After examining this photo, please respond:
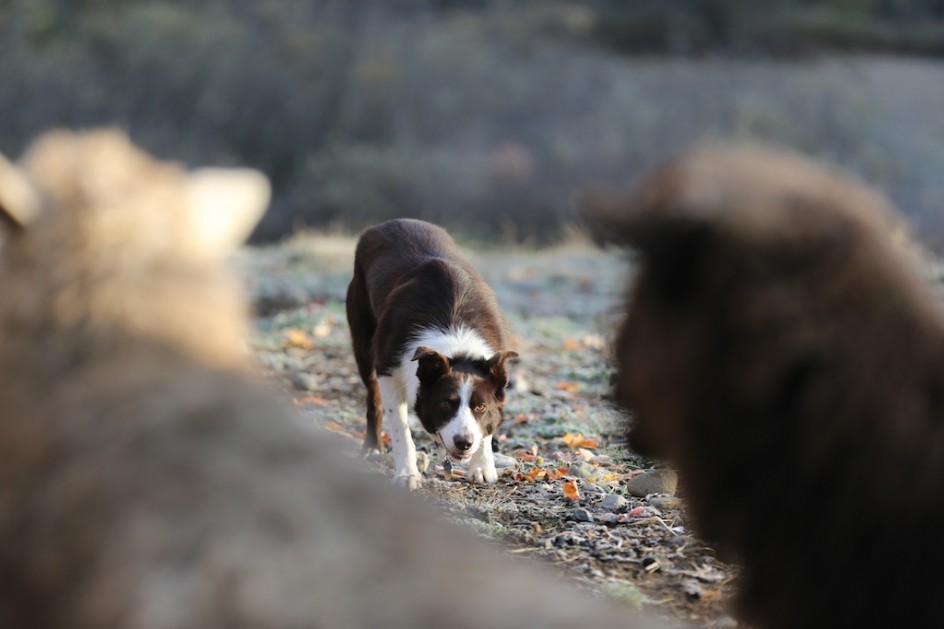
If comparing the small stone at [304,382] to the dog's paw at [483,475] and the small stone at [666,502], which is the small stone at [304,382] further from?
the small stone at [666,502]

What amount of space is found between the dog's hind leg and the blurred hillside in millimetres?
19068

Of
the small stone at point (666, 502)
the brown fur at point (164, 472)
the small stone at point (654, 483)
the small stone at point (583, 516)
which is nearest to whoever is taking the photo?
the brown fur at point (164, 472)

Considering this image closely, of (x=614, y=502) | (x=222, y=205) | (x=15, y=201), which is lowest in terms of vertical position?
(x=15, y=201)

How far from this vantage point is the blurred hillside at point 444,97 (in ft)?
101

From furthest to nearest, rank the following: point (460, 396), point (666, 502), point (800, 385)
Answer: point (460, 396) → point (666, 502) → point (800, 385)

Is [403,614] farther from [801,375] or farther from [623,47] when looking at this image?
[623,47]

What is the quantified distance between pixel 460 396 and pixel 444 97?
30168mm

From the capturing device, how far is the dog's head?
6.68 m

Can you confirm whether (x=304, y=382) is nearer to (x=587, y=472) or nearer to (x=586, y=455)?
(x=586, y=455)

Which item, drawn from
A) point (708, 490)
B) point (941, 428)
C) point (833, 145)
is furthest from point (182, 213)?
point (833, 145)

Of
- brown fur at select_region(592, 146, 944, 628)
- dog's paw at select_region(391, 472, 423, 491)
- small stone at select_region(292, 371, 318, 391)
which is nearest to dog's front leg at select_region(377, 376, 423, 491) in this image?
dog's paw at select_region(391, 472, 423, 491)

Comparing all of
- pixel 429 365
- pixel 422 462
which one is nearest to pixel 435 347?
pixel 429 365

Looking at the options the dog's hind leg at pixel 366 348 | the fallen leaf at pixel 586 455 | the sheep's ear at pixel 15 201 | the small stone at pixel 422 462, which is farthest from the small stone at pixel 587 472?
the sheep's ear at pixel 15 201

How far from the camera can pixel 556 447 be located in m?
7.25
